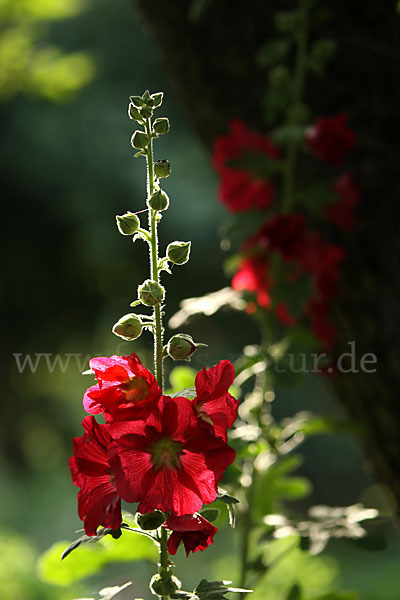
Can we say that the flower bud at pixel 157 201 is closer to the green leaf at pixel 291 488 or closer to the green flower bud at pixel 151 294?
the green flower bud at pixel 151 294

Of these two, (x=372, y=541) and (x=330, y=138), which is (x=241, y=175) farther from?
(x=372, y=541)

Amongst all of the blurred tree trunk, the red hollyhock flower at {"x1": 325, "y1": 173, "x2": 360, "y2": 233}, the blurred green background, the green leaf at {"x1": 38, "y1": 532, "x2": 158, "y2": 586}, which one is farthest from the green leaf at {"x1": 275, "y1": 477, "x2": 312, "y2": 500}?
the blurred green background

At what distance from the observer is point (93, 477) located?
0.45 meters

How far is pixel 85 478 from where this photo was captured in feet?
A: 1.48

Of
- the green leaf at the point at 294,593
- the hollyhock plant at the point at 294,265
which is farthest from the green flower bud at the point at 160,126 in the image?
the green leaf at the point at 294,593

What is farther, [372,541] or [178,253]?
[372,541]

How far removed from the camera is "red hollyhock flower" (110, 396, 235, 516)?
1.41 feet

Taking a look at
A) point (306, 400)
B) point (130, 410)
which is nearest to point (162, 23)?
point (130, 410)

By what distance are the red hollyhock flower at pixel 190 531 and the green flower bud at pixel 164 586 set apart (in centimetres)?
3

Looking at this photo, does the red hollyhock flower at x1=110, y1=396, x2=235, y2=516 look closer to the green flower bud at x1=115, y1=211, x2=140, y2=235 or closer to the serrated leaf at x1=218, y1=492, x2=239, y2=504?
the serrated leaf at x1=218, y1=492, x2=239, y2=504

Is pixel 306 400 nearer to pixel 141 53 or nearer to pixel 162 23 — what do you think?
pixel 141 53

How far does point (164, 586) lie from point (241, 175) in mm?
622

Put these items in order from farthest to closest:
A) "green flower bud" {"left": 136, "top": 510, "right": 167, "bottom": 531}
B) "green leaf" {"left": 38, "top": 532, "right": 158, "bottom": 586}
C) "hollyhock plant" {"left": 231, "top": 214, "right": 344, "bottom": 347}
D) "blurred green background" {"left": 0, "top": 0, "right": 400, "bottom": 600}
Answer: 1. "blurred green background" {"left": 0, "top": 0, "right": 400, "bottom": 600}
2. "hollyhock plant" {"left": 231, "top": 214, "right": 344, "bottom": 347}
3. "green leaf" {"left": 38, "top": 532, "right": 158, "bottom": 586}
4. "green flower bud" {"left": 136, "top": 510, "right": 167, "bottom": 531}

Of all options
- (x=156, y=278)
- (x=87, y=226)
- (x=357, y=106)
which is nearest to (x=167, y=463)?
(x=156, y=278)
